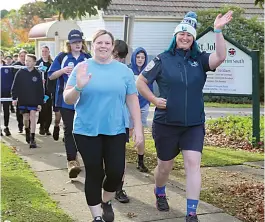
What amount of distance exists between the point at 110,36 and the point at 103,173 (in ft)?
4.04

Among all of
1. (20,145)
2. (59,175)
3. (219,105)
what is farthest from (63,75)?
(219,105)

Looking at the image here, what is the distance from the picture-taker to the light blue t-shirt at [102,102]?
15.2 ft

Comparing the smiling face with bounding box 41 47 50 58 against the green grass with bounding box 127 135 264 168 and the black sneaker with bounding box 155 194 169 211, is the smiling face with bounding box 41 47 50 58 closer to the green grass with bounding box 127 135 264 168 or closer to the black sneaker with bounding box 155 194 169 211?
the green grass with bounding box 127 135 264 168

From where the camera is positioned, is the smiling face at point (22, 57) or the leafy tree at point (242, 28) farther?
the leafy tree at point (242, 28)

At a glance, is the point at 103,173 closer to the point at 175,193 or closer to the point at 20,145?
the point at 175,193

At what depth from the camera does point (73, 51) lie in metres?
7.15

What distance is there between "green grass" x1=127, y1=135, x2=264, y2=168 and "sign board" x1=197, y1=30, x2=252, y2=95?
1.30 m

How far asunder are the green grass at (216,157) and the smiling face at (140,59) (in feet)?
5.33

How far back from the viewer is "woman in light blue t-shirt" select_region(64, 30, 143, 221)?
4645 mm

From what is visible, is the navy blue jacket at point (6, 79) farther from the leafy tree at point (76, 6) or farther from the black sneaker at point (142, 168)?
the black sneaker at point (142, 168)

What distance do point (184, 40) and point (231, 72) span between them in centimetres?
552

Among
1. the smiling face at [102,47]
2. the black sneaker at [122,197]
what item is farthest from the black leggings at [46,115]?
the smiling face at [102,47]

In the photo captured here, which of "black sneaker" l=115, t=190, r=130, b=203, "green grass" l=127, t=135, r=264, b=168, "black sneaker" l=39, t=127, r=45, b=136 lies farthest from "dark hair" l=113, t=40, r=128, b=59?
"black sneaker" l=39, t=127, r=45, b=136

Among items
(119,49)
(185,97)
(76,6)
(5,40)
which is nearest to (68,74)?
(119,49)
